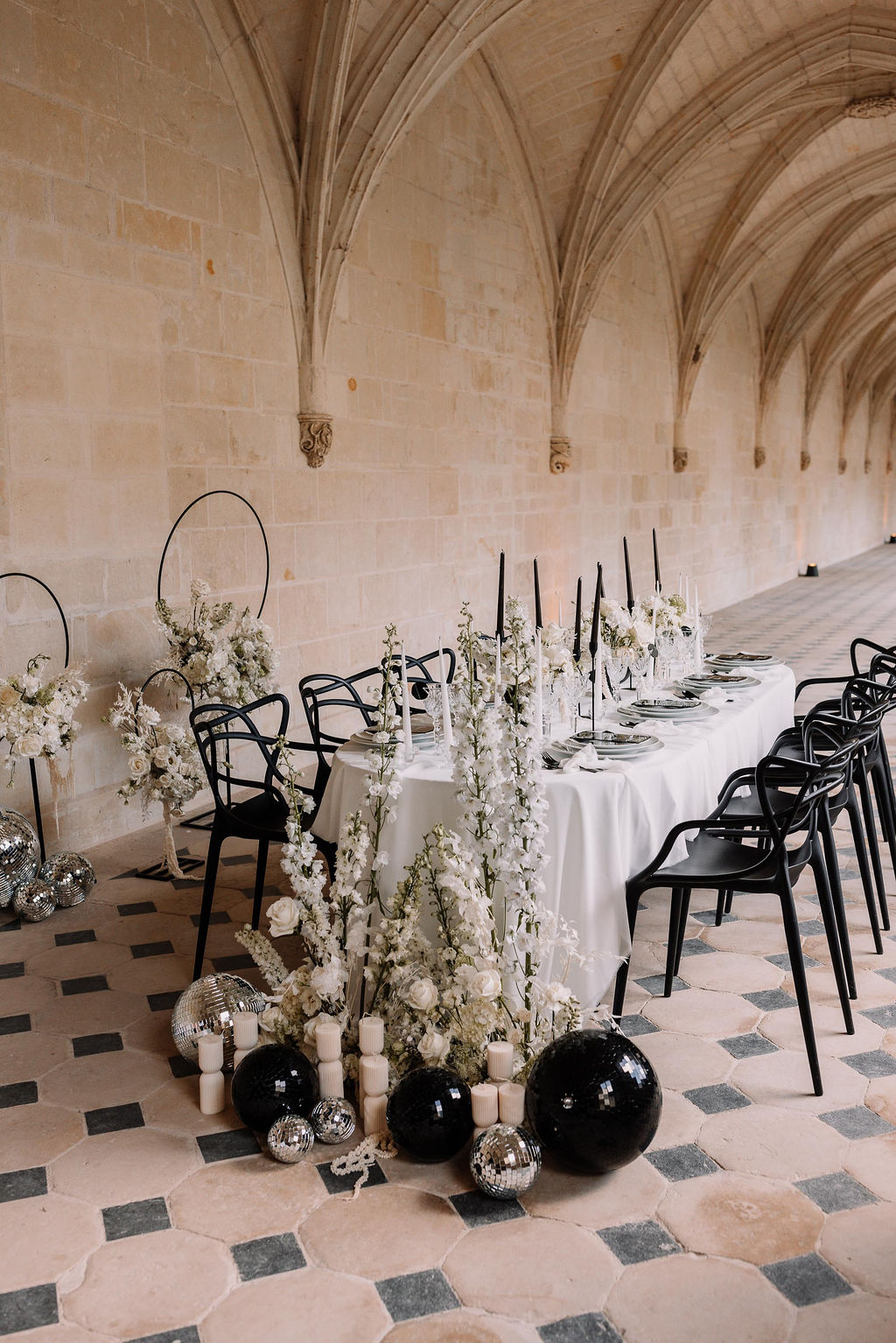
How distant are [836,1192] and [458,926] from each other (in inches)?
40.9

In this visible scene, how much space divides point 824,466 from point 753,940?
743 inches

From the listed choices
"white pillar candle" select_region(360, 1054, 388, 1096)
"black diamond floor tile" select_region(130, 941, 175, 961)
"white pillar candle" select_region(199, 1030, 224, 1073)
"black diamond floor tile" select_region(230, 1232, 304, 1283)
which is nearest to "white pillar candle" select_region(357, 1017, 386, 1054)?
"white pillar candle" select_region(360, 1054, 388, 1096)

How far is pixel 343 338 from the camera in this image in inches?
276

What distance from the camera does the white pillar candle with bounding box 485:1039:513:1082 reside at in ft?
8.83

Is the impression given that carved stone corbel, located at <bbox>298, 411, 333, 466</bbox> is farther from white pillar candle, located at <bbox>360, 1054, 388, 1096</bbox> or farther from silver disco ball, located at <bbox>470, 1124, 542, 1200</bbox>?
silver disco ball, located at <bbox>470, 1124, 542, 1200</bbox>

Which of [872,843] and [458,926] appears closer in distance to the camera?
[458,926]

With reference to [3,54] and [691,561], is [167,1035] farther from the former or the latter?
[691,561]

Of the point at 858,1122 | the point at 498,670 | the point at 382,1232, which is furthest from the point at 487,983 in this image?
the point at 498,670

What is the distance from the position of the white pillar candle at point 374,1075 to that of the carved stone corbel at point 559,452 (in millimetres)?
7890

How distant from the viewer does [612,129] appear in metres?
8.72

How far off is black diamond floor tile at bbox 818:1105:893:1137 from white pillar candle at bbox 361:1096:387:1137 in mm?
1090

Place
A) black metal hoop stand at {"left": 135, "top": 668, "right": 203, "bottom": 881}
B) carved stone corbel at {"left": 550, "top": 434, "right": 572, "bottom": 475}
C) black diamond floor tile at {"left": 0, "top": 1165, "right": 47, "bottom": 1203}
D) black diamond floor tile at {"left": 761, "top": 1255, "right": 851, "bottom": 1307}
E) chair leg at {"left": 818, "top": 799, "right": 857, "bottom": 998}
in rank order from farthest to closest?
carved stone corbel at {"left": 550, "top": 434, "right": 572, "bottom": 475}
black metal hoop stand at {"left": 135, "top": 668, "right": 203, "bottom": 881}
chair leg at {"left": 818, "top": 799, "right": 857, "bottom": 998}
black diamond floor tile at {"left": 0, "top": 1165, "right": 47, "bottom": 1203}
black diamond floor tile at {"left": 761, "top": 1255, "right": 851, "bottom": 1307}

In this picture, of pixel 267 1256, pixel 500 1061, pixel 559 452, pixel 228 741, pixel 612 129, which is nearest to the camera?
pixel 267 1256

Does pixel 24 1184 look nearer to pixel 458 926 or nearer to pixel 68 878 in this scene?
pixel 458 926
